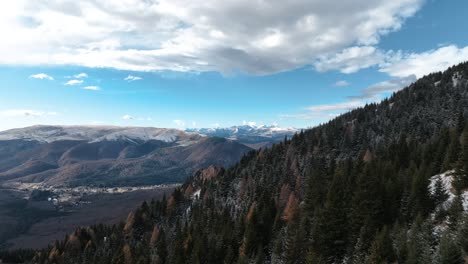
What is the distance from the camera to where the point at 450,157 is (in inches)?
3322

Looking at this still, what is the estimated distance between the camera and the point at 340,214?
74.5m

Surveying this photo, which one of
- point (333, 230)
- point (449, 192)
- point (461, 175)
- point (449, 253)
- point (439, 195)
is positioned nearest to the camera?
point (449, 253)

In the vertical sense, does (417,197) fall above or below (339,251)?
above

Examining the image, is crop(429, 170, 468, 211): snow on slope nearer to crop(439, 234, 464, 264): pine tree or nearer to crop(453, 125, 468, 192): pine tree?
crop(453, 125, 468, 192): pine tree

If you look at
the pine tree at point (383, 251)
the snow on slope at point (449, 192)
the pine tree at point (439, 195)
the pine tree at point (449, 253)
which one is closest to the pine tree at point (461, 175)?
the snow on slope at point (449, 192)

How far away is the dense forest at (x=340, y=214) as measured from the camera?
53938 millimetres

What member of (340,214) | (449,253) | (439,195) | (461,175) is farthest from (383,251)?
(461,175)

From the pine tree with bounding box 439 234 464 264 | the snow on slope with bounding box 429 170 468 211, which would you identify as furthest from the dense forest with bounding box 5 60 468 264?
the snow on slope with bounding box 429 170 468 211

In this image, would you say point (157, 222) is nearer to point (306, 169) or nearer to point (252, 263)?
point (306, 169)

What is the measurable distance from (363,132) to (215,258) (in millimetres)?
134278

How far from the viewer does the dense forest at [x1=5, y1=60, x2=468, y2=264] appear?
2124 inches

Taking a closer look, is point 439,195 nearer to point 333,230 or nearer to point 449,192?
point 449,192

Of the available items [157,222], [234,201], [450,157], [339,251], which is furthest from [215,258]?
[157,222]

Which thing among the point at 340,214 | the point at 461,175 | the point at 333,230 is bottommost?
the point at 333,230
